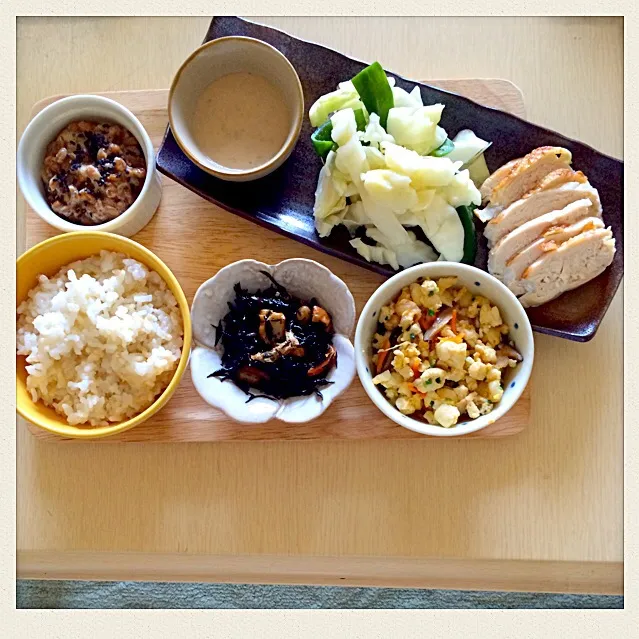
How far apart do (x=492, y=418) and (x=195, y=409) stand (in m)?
0.78

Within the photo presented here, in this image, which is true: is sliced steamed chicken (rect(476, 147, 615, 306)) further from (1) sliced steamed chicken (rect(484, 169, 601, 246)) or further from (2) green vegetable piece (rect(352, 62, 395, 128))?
(2) green vegetable piece (rect(352, 62, 395, 128))

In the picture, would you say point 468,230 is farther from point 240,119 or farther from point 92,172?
point 92,172

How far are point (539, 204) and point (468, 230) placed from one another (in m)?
0.20

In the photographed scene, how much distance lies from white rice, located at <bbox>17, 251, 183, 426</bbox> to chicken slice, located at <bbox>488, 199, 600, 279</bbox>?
0.88 metres

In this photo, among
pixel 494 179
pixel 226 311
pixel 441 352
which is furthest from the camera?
pixel 494 179

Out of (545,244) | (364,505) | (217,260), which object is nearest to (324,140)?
(217,260)

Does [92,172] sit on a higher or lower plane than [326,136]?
lower

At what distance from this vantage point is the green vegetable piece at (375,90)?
66.2 inches

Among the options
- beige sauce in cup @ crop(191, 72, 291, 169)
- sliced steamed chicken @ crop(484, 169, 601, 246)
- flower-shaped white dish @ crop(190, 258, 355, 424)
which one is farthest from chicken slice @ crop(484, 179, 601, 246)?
beige sauce in cup @ crop(191, 72, 291, 169)

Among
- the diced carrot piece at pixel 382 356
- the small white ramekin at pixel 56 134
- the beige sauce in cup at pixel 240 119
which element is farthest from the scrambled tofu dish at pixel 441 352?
the small white ramekin at pixel 56 134

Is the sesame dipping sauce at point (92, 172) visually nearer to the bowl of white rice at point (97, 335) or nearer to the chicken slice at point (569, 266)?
the bowl of white rice at point (97, 335)

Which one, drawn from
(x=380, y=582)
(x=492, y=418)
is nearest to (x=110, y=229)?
(x=492, y=418)

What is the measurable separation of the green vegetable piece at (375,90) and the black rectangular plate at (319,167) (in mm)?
119

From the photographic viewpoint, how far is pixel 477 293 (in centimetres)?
160
